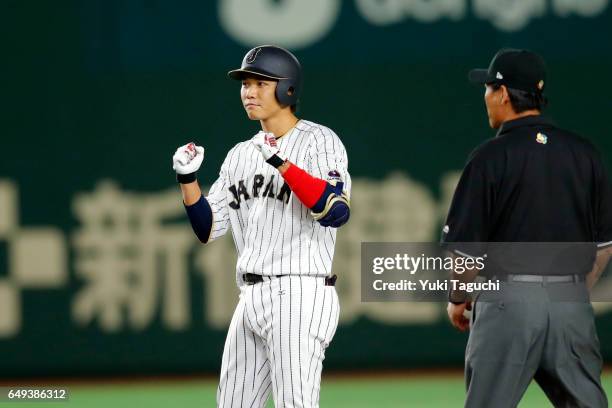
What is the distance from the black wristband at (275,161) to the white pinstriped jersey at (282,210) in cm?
24

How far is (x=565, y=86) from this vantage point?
30.0 ft

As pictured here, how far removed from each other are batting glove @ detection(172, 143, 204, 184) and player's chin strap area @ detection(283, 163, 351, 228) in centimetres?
43

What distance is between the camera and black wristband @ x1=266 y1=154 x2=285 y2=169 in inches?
189

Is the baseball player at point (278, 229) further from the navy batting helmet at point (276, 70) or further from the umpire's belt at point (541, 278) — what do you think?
the umpire's belt at point (541, 278)

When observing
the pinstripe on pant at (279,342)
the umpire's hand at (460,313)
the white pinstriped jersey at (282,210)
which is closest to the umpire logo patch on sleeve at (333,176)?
the white pinstriped jersey at (282,210)

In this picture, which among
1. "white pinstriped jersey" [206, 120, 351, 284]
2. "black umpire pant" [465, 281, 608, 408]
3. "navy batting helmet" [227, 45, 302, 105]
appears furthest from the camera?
"navy batting helmet" [227, 45, 302, 105]

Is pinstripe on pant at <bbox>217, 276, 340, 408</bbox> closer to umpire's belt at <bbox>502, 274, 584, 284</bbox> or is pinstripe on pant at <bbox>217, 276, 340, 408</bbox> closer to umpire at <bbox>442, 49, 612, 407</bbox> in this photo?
umpire at <bbox>442, 49, 612, 407</bbox>

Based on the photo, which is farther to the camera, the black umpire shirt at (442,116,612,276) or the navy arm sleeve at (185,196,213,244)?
the navy arm sleeve at (185,196,213,244)

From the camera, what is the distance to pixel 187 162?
5.05m

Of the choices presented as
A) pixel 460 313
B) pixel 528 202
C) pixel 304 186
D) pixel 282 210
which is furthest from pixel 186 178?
pixel 528 202

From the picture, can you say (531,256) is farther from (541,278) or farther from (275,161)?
(275,161)

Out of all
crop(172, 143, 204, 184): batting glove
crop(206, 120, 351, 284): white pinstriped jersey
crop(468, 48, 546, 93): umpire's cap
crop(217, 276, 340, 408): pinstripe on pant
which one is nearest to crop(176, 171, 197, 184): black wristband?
crop(172, 143, 204, 184): batting glove

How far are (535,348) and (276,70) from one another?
4.96 feet

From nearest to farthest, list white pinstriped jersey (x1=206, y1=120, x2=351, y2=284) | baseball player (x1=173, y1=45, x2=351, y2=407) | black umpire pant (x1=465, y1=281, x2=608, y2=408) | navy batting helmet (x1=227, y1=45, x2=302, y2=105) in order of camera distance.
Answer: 1. black umpire pant (x1=465, y1=281, x2=608, y2=408)
2. baseball player (x1=173, y1=45, x2=351, y2=407)
3. white pinstriped jersey (x1=206, y1=120, x2=351, y2=284)
4. navy batting helmet (x1=227, y1=45, x2=302, y2=105)
